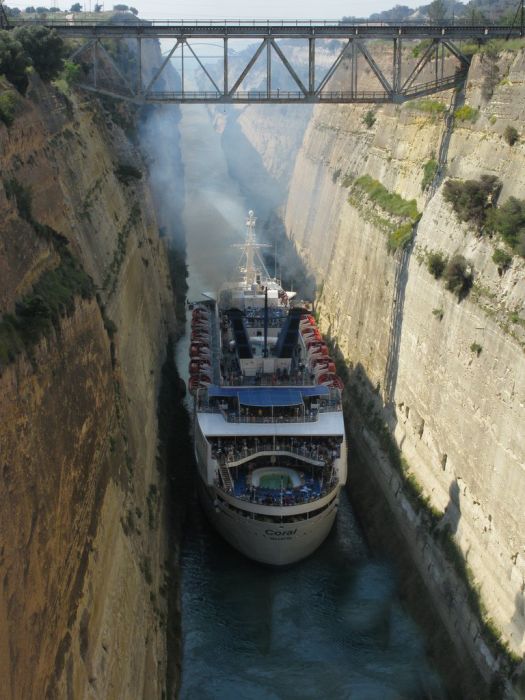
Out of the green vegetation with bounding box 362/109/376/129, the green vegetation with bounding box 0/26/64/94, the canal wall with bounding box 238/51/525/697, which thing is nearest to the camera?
the canal wall with bounding box 238/51/525/697

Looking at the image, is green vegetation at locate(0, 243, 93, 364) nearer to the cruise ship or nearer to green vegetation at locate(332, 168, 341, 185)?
the cruise ship

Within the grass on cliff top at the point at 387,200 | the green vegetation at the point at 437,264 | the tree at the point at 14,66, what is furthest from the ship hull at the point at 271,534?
the tree at the point at 14,66

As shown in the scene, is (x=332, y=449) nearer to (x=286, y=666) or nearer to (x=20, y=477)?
(x=286, y=666)

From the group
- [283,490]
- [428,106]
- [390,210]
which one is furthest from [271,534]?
[428,106]

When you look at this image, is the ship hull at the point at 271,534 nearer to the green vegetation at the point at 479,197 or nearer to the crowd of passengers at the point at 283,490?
the crowd of passengers at the point at 283,490

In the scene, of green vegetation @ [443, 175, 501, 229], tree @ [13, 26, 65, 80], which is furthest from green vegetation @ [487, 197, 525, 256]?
tree @ [13, 26, 65, 80]

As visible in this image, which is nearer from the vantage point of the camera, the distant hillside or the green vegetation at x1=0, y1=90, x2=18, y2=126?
the green vegetation at x1=0, y1=90, x2=18, y2=126
